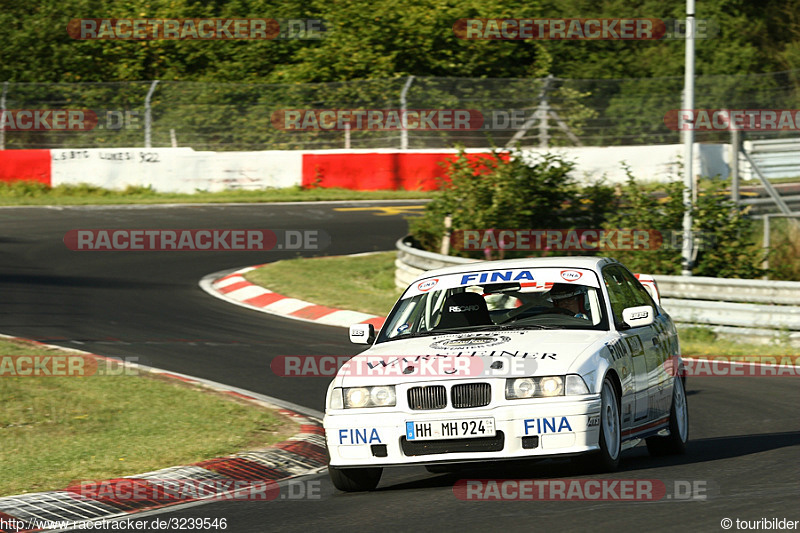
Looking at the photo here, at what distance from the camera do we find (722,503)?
6.52m

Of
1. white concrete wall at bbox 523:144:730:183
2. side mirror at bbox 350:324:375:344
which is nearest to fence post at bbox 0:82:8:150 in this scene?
white concrete wall at bbox 523:144:730:183

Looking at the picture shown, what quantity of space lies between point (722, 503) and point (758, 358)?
295 inches

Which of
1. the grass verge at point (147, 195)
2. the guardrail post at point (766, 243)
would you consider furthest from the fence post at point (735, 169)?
the grass verge at point (147, 195)

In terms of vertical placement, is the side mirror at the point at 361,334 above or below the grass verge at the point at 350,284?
above

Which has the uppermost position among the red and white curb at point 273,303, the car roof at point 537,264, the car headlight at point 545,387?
the car roof at point 537,264

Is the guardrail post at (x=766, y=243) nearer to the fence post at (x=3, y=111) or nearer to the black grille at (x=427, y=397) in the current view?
the black grille at (x=427, y=397)

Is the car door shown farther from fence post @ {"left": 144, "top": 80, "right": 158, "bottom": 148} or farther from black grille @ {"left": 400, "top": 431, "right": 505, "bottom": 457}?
fence post @ {"left": 144, "top": 80, "right": 158, "bottom": 148}

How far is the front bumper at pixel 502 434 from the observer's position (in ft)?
23.3

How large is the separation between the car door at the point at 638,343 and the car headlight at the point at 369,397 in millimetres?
1546

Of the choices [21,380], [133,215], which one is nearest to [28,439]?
[21,380]

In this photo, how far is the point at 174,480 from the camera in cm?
800

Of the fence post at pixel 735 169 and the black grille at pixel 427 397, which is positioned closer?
the black grille at pixel 427 397

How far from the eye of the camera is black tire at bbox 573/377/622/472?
725cm

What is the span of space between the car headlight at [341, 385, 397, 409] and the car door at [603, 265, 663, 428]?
1.55 metres
